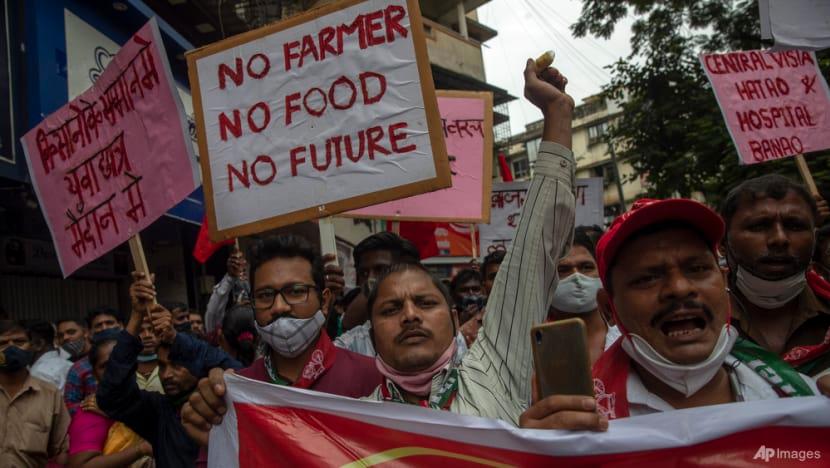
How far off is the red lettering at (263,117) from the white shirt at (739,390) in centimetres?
214

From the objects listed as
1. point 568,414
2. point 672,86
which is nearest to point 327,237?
point 568,414

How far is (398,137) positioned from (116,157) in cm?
136

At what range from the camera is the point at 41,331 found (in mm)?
6680

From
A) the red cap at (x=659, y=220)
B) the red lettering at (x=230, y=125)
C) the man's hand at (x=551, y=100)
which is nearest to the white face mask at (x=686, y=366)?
the red cap at (x=659, y=220)

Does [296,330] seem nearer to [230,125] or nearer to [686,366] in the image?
[230,125]

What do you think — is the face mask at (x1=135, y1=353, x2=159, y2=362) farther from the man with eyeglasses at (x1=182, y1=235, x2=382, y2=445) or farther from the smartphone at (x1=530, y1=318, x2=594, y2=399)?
the smartphone at (x1=530, y1=318, x2=594, y2=399)

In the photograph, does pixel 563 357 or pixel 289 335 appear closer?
pixel 563 357

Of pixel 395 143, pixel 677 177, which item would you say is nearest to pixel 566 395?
pixel 395 143

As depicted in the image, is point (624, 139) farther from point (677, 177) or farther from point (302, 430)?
point (302, 430)

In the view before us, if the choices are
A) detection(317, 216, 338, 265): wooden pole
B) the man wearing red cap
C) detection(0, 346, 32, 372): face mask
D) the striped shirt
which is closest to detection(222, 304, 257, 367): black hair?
detection(317, 216, 338, 265): wooden pole

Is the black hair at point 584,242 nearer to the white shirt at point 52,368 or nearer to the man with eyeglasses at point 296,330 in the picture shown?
the man with eyeglasses at point 296,330

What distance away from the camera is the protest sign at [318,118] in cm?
309

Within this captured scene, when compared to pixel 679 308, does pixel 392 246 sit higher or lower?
higher

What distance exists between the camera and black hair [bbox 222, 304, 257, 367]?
4.83 meters
